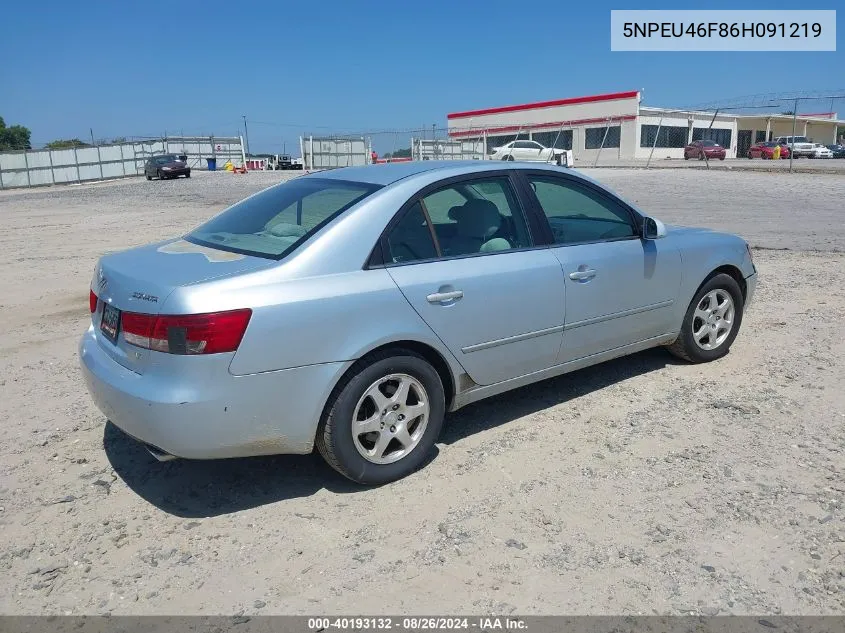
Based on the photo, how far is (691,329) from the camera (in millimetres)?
5207

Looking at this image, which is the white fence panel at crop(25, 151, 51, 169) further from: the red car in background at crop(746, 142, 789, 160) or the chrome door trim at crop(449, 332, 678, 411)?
the red car in background at crop(746, 142, 789, 160)

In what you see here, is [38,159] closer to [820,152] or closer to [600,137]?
[600,137]

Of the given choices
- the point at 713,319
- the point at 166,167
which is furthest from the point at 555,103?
the point at 713,319

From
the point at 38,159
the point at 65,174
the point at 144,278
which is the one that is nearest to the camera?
the point at 144,278

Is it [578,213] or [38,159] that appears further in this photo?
[38,159]

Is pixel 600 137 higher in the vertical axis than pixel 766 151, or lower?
higher

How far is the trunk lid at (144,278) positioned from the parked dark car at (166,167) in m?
35.1

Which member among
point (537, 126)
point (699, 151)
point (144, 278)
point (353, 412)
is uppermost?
point (537, 126)

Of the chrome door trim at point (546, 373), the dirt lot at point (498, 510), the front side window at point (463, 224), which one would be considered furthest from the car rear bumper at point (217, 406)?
the chrome door trim at point (546, 373)

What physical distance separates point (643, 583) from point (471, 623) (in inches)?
29.3

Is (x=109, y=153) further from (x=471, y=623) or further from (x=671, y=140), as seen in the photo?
(x=471, y=623)

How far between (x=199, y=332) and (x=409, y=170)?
171 centimetres

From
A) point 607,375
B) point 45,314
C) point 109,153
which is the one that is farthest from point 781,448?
point 109,153

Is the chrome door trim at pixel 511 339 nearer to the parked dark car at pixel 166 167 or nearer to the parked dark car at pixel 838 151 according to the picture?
the parked dark car at pixel 166 167
